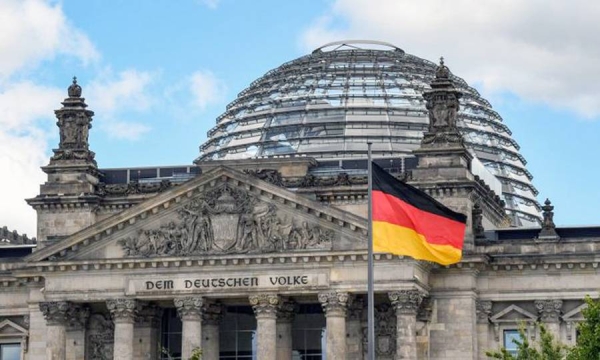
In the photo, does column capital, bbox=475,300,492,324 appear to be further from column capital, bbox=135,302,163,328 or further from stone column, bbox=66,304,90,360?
stone column, bbox=66,304,90,360

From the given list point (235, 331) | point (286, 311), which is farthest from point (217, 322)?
point (286, 311)

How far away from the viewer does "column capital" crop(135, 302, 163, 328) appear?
103 meters

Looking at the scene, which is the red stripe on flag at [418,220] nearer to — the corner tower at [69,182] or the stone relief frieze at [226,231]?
the stone relief frieze at [226,231]

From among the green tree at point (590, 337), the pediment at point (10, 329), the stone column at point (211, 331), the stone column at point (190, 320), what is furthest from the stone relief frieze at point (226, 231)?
the green tree at point (590, 337)

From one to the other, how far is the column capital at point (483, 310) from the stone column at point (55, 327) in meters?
22.7

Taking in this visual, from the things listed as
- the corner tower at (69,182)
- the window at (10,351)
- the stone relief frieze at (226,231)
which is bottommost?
the window at (10,351)

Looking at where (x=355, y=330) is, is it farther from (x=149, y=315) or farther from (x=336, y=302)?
(x=149, y=315)

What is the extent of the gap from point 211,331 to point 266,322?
490 centimetres

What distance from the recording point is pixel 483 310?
102375mm

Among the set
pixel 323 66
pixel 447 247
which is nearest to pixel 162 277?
pixel 447 247

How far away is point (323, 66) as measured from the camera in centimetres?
13612

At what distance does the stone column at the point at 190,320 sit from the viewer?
99375 millimetres

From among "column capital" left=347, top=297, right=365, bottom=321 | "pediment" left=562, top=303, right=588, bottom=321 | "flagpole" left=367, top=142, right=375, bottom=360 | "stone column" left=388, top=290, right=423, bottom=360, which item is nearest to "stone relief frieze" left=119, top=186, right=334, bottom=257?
"column capital" left=347, top=297, right=365, bottom=321

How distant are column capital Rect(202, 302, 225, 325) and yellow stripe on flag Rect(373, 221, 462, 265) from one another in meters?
27.0
